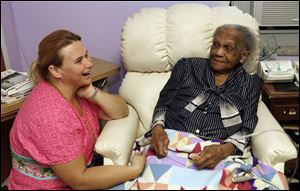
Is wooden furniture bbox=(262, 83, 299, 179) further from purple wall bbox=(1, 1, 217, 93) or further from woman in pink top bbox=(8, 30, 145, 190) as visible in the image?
woman in pink top bbox=(8, 30, 145, 190)

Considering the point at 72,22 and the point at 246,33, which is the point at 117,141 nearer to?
the point at 246,33

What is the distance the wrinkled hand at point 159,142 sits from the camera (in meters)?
1.49

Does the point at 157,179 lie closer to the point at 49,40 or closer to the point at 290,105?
the point at 49,40

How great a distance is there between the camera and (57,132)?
1.27 meters

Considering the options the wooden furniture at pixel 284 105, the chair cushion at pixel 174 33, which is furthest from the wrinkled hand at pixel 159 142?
the wooden furniture at pixel 284 105

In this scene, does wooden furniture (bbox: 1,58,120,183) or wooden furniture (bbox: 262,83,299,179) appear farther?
wooden furniture (bbox: 262,83,299,179)

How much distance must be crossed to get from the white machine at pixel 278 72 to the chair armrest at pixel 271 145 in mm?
385

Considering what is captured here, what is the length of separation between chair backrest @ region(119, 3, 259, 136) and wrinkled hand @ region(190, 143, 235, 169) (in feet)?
1.52

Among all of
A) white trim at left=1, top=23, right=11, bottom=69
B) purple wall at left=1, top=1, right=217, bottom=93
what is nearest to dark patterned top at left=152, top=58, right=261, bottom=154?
purple wall at left=1, top=1, right=217, bottom=93

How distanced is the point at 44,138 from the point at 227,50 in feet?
3.34

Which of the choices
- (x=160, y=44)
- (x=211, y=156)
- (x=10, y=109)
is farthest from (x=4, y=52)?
(x=211, y=156)

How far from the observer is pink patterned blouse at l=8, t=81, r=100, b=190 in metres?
1.27

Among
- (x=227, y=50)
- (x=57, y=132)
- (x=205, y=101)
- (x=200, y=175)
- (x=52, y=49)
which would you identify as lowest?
(x=200, y=175)

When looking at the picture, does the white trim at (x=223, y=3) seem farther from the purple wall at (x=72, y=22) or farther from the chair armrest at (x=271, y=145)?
the chair armrest at (x=271, y=145)
